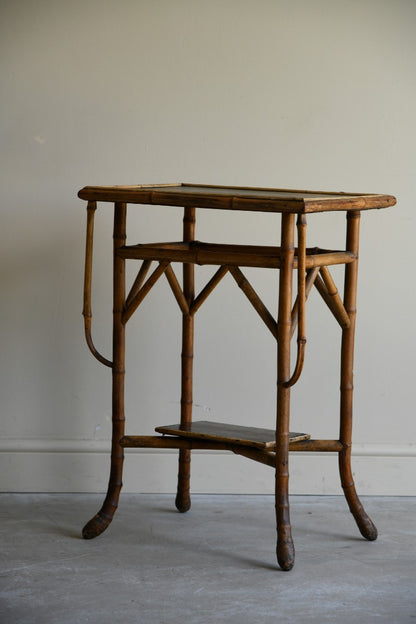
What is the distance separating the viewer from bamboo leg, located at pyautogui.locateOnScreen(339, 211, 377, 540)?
9.72ft

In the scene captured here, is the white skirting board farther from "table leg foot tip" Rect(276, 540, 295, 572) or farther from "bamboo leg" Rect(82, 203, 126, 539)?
"table leg foot tip" Rect(276, 540, 295, 572)

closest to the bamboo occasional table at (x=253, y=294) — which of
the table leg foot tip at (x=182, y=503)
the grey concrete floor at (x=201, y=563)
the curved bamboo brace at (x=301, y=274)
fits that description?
the curved bamboo brace at (x=301, y=274)

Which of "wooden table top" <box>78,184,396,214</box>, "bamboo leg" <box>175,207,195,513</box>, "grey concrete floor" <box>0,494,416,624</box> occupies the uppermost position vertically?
"wooden table top" <box>78,184,396,214</box>

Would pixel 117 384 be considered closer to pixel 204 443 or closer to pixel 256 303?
pixel 204 443

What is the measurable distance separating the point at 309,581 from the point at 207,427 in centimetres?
60

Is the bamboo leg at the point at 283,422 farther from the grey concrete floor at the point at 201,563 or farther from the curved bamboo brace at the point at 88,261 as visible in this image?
the curved bamboo brace at the point at 88,261

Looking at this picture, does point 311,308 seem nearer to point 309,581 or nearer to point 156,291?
point 156,291

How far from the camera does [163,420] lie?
350 cm

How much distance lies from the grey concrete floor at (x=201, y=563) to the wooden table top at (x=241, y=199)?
1.02m

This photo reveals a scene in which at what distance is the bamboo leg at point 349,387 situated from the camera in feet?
9.72

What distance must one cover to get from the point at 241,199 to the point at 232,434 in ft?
2.38

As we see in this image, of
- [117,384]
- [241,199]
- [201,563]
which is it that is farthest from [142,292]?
[201,563]

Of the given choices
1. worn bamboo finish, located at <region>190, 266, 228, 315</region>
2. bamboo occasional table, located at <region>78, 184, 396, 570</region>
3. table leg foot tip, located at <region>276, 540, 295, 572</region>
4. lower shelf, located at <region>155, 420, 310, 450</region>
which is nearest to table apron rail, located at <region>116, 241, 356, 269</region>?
bamboo occasional table, located at <region>78, 184, 396, 570</region>

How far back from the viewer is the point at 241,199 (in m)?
2.65
